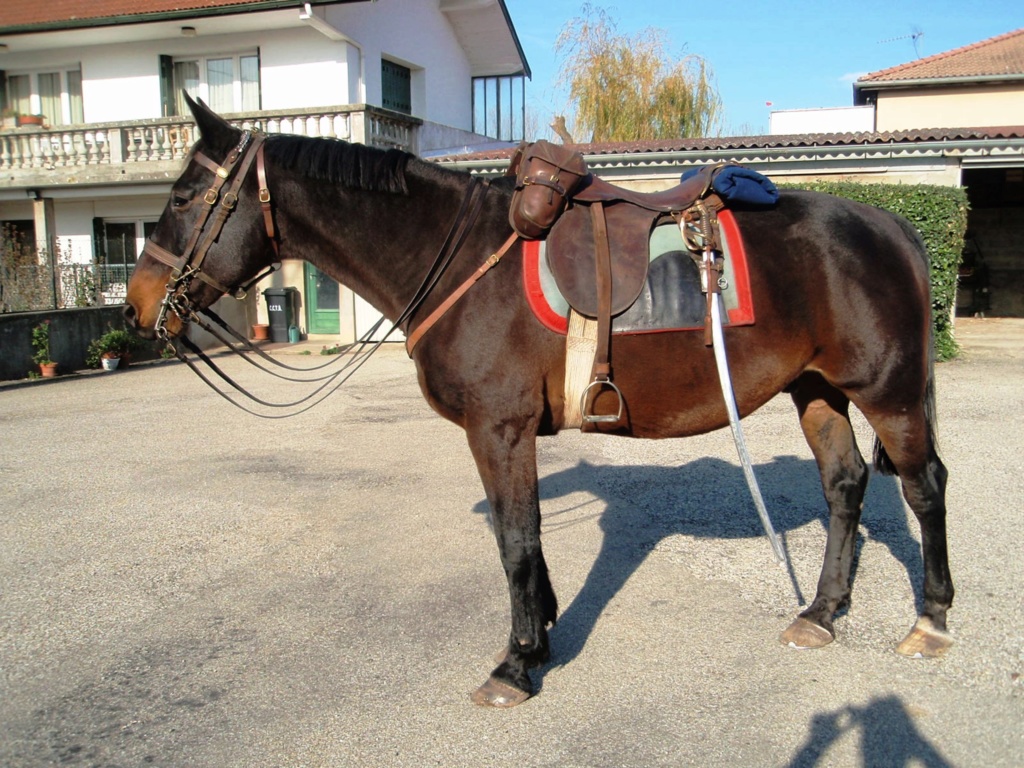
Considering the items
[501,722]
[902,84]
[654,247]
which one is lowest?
[501,722]

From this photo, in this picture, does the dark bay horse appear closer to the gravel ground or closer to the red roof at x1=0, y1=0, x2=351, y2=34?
the gravel ground

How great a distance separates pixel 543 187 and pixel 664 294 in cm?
66

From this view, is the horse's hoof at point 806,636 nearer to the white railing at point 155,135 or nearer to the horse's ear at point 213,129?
the horse's ear at point 213,129

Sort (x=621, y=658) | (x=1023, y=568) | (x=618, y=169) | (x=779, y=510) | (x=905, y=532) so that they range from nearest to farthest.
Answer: (x=621, y=658)
(x=1023, y=568)
(x=905, y=532)
(x=779, y=510)
(x=618, y=169)

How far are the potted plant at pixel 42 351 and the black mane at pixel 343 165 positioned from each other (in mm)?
11355

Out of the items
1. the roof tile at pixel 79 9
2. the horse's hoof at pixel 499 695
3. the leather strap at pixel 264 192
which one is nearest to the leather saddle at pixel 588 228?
the leather strap at pixel 264 192

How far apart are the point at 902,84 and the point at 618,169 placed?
11119 mm

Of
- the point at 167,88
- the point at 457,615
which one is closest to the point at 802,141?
the point at 457,615

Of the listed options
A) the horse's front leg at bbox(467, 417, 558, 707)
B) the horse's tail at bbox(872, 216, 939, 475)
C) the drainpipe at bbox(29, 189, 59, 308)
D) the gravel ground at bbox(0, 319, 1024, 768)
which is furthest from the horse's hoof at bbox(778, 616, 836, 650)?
the drainpipe at bbox(29, 189, 59, 308)

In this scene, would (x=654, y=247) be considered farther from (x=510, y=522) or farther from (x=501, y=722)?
(x=501, y=722)

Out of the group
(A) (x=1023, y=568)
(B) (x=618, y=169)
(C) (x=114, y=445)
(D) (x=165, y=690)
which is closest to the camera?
(D) (x=165, y=690)

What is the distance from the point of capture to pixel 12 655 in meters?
3.55

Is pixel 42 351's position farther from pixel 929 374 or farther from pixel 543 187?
pixel 929 374

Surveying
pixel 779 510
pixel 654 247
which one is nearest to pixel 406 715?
pixel 654 247
